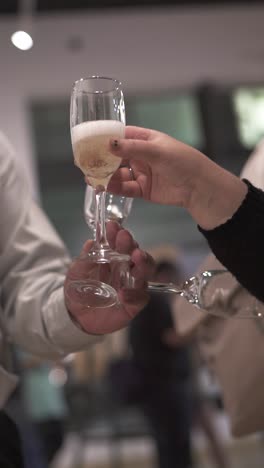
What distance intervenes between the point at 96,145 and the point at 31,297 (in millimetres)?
504

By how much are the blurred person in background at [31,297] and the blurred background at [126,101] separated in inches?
143

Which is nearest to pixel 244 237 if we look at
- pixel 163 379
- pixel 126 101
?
pixel 163 379

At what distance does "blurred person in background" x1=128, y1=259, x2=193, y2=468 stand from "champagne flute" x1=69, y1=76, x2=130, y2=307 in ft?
8.80

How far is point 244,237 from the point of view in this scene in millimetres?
937

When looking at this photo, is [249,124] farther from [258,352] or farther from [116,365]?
[258,352]

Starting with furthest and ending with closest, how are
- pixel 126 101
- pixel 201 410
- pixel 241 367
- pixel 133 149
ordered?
pixel 126 101 < pixel 201 410 < pixel 241 367 < pixel 133 149

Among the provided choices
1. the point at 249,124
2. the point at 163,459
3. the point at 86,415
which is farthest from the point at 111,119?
the point at 249,124

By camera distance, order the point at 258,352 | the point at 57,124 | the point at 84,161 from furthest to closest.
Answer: the point at 57,124 → the point at 258,352 → the point at 84,161

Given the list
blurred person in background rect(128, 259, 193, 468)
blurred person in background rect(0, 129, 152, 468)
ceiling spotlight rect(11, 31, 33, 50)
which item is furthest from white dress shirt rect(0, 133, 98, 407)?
ceiling spotlight rect(11, 31, 33, 50)

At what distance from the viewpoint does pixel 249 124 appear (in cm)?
552

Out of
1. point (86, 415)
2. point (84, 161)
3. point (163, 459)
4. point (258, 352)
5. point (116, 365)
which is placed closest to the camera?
point (84, 161)

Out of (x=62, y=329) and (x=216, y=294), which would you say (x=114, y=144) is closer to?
(x=216, y=294)

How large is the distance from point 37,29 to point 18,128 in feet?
2.53

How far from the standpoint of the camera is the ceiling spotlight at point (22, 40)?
512 cm
